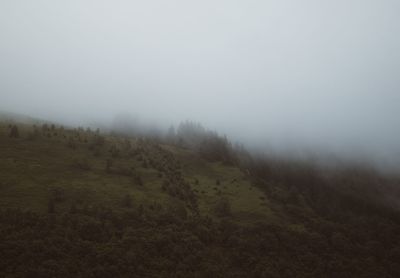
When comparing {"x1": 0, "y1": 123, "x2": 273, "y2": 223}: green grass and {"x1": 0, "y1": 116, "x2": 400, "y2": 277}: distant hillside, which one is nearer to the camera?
{"x1": 0, "y1": 116, "x2": 400, "y2": 277}: distant hillside

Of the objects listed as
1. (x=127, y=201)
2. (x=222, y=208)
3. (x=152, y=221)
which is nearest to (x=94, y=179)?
(x=127, y=201)

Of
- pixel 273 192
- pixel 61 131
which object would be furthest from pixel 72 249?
pixel 273 192

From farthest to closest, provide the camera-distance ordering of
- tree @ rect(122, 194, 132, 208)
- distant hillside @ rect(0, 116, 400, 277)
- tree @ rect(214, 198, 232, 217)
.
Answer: tree @ rect(214, 198, 232, 217)
tree @ rect(122, 194, 132, 208)
distant hillside @ rect(0, 116, 400, 277)

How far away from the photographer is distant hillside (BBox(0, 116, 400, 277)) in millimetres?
34775

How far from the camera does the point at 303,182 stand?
119000 millimetres

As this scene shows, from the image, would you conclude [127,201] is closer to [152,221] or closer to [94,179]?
[152,221]

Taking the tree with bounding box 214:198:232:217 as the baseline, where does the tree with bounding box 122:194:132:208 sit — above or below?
above

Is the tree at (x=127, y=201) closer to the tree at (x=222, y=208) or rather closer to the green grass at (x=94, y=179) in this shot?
the green grass at (x=94, y=179)

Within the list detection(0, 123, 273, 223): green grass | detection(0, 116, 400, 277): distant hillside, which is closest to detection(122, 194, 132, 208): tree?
detection(0, 116, 400, 277): distant hillside

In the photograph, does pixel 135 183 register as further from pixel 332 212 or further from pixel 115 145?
pixel 332 212

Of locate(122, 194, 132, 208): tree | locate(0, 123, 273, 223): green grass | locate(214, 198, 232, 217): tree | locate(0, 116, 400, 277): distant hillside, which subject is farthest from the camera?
locate(214, 198, 232, 217): tree

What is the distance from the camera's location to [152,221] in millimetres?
45219

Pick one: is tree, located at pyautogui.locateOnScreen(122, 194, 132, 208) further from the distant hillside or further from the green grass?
Result: the green grass

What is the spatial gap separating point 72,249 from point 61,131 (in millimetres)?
43009
